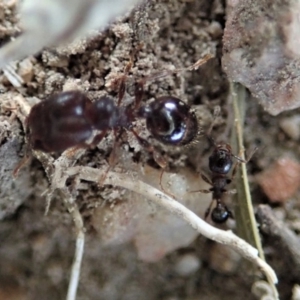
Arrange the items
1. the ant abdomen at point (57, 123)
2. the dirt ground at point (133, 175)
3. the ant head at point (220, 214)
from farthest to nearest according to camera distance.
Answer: the ant head at point (220, 214) < the dirt ground at point (133, 175) < the ant abdomen at point (57, 123)

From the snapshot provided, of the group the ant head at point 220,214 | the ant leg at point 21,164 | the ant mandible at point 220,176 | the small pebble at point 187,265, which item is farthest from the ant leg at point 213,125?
the ant leg at point 21,164

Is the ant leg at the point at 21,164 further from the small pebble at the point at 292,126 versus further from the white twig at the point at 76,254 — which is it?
the small pebble at the point at 292,126

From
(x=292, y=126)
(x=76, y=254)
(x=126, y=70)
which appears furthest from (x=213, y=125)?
(x=76, y=254)

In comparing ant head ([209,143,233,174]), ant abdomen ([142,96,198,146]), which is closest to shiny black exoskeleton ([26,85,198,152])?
ant abdomen ([142,96,198,146])

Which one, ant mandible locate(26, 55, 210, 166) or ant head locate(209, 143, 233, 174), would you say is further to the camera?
ant head locate(209, 143, 233, 174)

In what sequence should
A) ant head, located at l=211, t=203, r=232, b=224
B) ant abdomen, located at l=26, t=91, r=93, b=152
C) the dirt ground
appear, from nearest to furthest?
ant abdomen, located at l=26, t=91, r=93, b=152
the dirt ground
ant head, located at l=211, t=203, r=232, b=224

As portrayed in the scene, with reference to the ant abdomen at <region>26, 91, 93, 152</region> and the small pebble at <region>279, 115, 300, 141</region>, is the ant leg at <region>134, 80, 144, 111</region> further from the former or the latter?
the small pebble at <region>279, 115, 300, 141</region>

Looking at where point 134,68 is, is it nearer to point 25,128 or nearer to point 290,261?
point 25,128

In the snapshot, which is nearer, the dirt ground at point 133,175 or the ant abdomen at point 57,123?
the ant abdomen at point 57,123

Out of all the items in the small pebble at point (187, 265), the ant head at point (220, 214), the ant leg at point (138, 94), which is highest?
the ant leg at point (138, 94)
